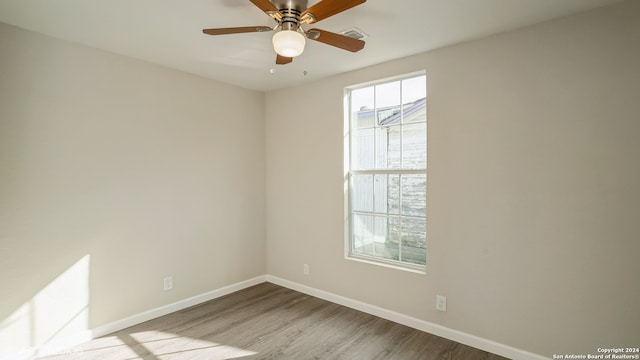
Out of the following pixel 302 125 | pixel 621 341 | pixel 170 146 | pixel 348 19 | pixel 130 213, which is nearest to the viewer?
pixel 621 341

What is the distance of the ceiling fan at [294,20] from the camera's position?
64.9 inches

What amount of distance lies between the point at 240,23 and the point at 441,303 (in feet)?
9.09

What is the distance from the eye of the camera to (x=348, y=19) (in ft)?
7.30

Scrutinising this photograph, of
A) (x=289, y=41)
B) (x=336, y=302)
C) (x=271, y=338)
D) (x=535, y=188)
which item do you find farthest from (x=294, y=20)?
(x=336, y=302)

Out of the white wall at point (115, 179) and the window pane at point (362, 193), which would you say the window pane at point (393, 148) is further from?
the white wall at point (115, 179)

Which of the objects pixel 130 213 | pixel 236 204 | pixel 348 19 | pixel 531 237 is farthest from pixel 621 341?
pixel 130 213

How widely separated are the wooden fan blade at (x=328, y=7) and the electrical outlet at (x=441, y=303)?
2.39 meters

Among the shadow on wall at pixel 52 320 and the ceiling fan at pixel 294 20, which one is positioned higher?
the ceiling fan at pixel 294 20

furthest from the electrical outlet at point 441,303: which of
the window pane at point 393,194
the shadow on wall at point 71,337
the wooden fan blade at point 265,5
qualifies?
the wooden fan blade at point 265,5

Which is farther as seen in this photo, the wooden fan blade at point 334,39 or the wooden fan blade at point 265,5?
the wooden fan blade at point 334,39

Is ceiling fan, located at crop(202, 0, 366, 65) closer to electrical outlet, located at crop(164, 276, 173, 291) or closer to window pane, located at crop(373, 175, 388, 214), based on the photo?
window pane, located at crop(373, 175, 388, 214)

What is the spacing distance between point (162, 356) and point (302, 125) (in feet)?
8.67

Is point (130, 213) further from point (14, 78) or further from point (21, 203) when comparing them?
point (14, 78)

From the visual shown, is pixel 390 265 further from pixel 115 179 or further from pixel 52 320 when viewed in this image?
pixel 52 320
